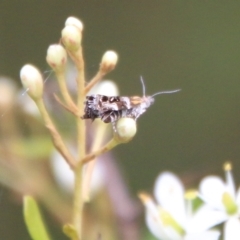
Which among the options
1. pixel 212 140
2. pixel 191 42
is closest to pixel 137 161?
pixel 212 140

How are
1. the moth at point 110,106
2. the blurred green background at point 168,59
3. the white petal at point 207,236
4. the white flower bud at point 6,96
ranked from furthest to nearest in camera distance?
1. the blurred green background at point 168,59
2. the white flower bud at point 6,96
3. the white petal at point 207,236
4. the moth at point 110,106

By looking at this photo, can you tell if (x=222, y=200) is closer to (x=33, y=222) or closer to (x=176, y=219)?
(x=176, y=219)

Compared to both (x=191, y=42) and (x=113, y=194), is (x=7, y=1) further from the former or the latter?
(x=113, y=194)

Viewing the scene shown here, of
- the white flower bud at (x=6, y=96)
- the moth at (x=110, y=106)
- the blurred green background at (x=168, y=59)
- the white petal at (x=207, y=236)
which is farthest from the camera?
the blurred green background at (x=168, y=59)

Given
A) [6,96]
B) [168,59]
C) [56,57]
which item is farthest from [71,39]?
[168,59]

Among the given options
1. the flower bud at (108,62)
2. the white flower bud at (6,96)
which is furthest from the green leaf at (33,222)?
the white flower bud at (6,96)

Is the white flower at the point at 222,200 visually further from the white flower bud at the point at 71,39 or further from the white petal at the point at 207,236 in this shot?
the white flower bud at the point at 71,39

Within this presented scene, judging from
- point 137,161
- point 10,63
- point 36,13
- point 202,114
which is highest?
point 36,13
